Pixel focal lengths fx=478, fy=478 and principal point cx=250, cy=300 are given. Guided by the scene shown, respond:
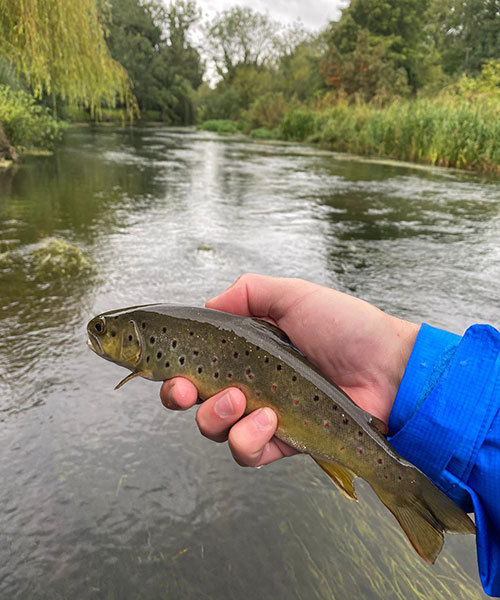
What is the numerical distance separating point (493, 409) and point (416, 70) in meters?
57.8

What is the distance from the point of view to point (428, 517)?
181 cm

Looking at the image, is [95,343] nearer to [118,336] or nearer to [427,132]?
[118,336]

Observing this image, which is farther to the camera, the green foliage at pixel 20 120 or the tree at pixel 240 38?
the tree at pixel 240 38

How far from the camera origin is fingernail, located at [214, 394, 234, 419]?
6.99 feet

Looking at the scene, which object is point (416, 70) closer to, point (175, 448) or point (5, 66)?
point (5, 66)

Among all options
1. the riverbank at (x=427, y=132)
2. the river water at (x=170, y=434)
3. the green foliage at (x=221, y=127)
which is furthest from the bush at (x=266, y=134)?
the river water at (x=170, y=434)

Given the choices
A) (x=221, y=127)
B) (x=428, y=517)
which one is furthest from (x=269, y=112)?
(x=428, y=517)

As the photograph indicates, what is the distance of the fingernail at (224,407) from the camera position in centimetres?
213

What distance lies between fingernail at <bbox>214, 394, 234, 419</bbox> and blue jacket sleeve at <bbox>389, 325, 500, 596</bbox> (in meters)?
0.72

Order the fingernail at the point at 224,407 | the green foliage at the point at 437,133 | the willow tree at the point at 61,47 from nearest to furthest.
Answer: the fingernail at the point at 224,407 → the willow tree at the point at 61,47 → the green foliage at the point at 437,133

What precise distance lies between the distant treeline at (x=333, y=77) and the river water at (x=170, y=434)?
5187 mm

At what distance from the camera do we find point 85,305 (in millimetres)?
5531

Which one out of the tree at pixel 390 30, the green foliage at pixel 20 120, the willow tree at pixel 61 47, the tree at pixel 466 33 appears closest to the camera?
the willow tree at pixel 61 47

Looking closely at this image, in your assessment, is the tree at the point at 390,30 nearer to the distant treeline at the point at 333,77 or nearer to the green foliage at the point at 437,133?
the distant treeline at the point at 333,77
